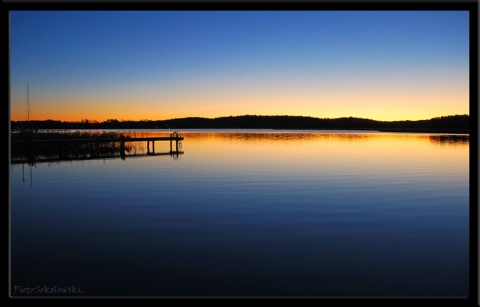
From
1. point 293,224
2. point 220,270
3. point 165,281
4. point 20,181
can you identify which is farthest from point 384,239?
point 20,181

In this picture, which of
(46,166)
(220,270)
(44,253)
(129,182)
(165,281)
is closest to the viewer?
(165,281)

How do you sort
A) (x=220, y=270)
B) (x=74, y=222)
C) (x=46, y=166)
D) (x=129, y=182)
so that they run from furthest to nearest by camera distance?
(x=46, y=166), (x=129, y=182), (x=74, y=222), (x=220, y=270)

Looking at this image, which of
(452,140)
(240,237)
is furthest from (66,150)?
(452,140)

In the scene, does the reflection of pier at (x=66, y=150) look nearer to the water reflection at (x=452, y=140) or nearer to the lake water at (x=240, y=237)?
the lake water at (x=240, y=237)

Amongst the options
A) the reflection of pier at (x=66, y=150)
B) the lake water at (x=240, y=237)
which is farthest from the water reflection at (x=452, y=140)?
the lake water at (x=240, y=237)

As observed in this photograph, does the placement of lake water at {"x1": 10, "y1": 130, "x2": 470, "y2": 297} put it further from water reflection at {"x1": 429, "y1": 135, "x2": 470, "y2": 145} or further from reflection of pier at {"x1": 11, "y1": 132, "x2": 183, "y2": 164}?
water reflection at {"x1": 429, "y1": 135, "x2": 470, "y2": 145}

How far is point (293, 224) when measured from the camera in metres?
Answer: 10.0

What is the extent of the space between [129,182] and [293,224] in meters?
8.81

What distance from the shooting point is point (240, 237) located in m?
8.80

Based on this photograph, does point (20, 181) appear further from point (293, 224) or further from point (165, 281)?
point (165, 281)

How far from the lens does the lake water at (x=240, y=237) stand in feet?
21.0

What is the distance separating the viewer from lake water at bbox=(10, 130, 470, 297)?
640cm

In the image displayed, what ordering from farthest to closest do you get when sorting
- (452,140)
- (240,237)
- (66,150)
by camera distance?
(452,140) < (66,150) < (240,237)

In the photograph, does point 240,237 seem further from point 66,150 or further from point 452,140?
point 452,140
